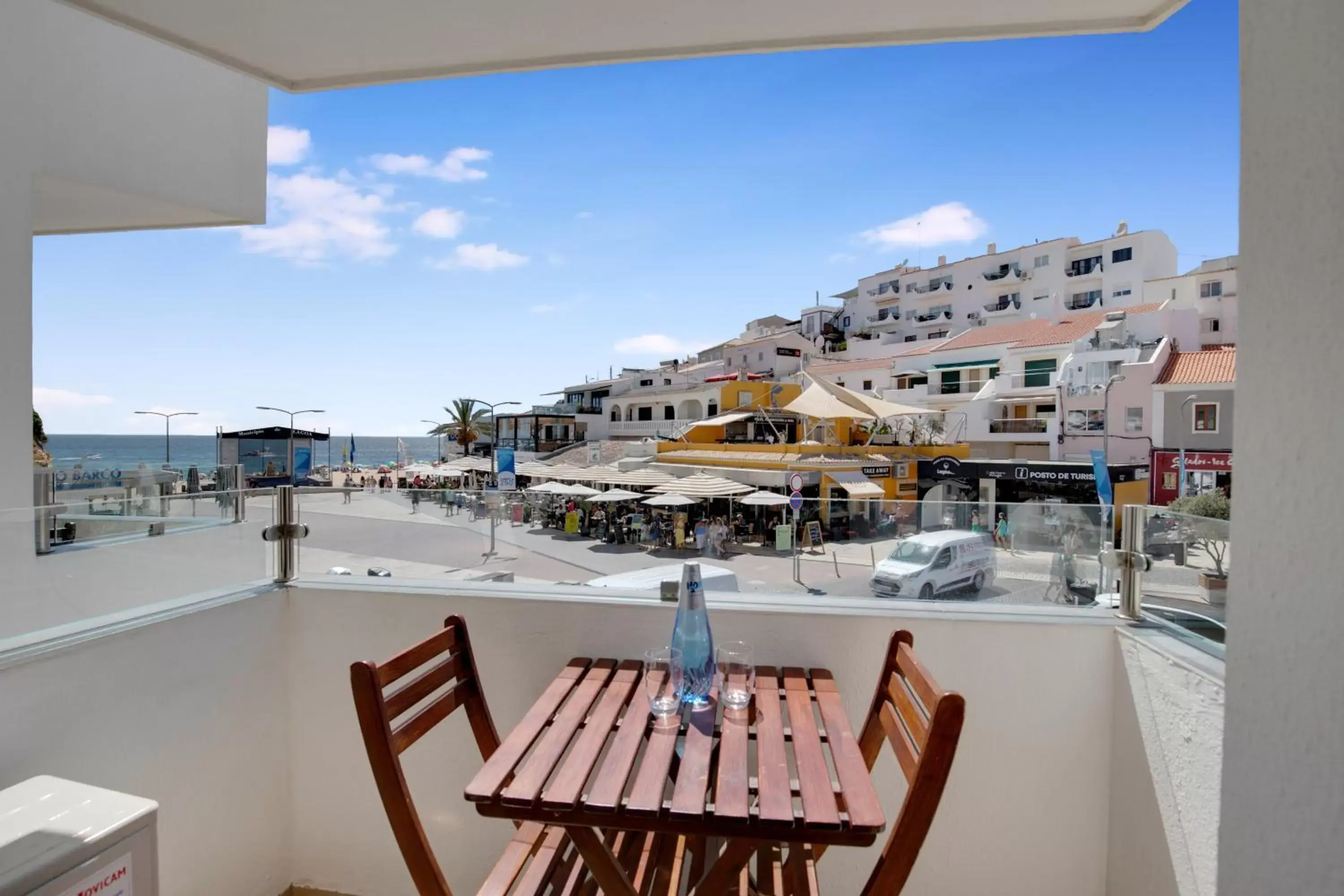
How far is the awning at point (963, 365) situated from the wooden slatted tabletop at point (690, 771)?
1152 inches

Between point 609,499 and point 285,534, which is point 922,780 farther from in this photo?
point 609,499

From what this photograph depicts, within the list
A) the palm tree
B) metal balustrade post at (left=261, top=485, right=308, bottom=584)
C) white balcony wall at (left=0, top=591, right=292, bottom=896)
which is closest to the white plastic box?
white balcony wall at (left=0, top=591, right=292, bottom=896)

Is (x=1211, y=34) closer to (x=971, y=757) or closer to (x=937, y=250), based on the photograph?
(x=971, y=757)

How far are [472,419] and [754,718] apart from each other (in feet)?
129

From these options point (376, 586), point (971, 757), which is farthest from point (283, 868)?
point (971, 757)

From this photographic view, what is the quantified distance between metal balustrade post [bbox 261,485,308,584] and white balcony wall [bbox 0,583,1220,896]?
0.10 m

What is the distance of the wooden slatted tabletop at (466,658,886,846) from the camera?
119 centimetres

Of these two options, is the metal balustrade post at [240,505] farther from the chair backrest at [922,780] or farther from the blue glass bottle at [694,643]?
the chair backrest at [922,780]

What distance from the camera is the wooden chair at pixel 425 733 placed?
1405 mm

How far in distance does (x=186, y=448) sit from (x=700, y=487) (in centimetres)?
13281

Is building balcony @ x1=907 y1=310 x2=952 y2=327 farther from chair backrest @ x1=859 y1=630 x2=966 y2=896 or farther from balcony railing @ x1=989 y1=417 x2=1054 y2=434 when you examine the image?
chair backrest @ x1=859 y1=630 x2=966 y2=896

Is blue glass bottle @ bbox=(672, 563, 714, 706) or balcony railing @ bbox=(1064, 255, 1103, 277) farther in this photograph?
balcony railing @ bbox=(1064, 255, 1103, 277)

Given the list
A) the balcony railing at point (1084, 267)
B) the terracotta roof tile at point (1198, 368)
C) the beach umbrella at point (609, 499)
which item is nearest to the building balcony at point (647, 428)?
the terracotta roof tile at point (1198, 368)

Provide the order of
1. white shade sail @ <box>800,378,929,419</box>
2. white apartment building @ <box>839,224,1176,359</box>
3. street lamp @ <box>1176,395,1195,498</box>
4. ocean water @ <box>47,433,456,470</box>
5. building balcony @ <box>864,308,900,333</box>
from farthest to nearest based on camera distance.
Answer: ocean water @ <box>47,433,456,470</box>
building balcony @ <box>864,308,900,333</box>
white apartment building @ <box>839,224,1176,359</box>
street lamp @ <box>1176,395,1195,498</box>
white shade sail @ <box>800,378,929,419</box>
